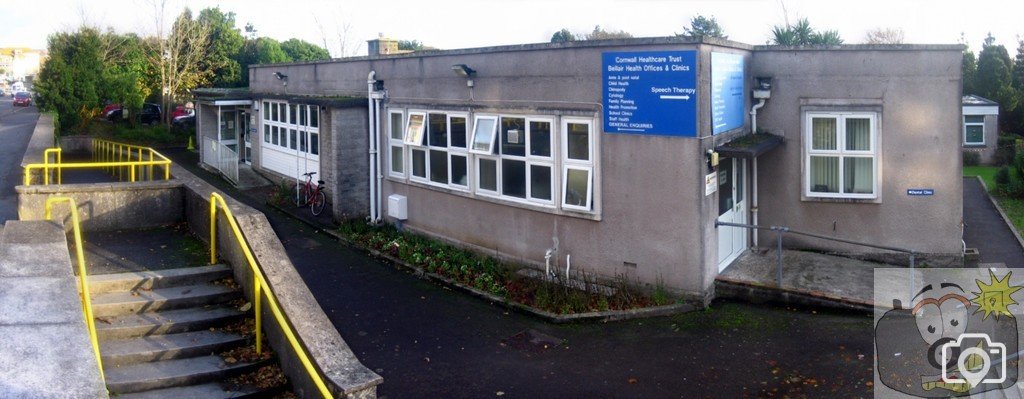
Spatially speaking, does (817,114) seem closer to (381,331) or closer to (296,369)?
(381,331)

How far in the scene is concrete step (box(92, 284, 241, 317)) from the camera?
7758mm

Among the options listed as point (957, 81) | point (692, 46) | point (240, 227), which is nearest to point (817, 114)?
point (957, 81)

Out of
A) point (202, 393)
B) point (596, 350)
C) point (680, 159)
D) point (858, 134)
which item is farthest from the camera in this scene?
point (858, 134)

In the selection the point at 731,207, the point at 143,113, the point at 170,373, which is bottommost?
the point at 170,373

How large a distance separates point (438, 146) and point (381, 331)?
523 cm

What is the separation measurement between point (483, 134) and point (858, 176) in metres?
6.11

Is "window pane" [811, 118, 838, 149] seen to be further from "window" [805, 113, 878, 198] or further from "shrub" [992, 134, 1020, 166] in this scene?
"shrub" [992, 134, 1020, 166]

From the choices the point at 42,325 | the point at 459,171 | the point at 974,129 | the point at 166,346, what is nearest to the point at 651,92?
the point at 459,171

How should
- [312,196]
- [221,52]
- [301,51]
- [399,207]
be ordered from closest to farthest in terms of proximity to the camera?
[399,207], [312,196], [221,52], [301,51]

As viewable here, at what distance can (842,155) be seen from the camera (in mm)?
13508

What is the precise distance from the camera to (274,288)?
7402mm

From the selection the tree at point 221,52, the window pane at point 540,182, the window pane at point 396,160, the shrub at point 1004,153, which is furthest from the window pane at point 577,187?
the tree at point 221,52

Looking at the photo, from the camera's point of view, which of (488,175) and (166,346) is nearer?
(166,346)
